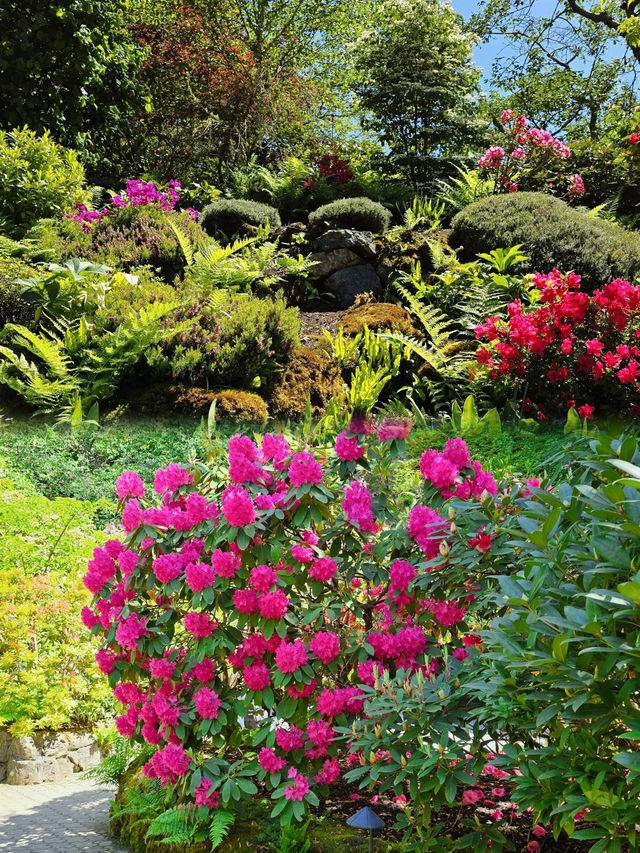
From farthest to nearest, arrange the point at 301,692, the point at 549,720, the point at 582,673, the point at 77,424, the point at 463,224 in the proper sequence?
1. the point at 463,224
2. the point at 77,424
3. the point at 301,692
4. the point at 549,720
5. the point at 582,673

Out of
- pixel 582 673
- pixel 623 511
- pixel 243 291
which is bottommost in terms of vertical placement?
pixel 582 673

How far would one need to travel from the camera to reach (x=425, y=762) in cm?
206

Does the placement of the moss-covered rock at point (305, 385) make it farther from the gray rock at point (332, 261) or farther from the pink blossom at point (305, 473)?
the pink blossom at point (305, 473)

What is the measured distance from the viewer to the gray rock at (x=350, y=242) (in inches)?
355

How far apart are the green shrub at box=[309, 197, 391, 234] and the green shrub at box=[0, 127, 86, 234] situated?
2.98 metres

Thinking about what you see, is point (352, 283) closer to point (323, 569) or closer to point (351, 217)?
point (351, 217)

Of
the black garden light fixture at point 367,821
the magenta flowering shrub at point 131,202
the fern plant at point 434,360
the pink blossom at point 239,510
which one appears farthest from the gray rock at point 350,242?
the black garden light fixture at point 367,821

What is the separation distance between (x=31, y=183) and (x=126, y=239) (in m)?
1.59

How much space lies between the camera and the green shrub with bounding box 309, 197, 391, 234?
948 cm

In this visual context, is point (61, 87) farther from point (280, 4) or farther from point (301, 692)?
point (301, 692)

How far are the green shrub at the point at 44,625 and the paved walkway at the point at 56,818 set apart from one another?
1.09 ft

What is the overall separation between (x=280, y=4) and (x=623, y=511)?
15074 mm

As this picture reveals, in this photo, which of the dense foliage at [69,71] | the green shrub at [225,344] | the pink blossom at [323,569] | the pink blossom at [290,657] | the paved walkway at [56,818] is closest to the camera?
the pink blossom at [290,657]

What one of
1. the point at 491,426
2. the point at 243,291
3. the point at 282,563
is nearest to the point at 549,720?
the point at 282,563
